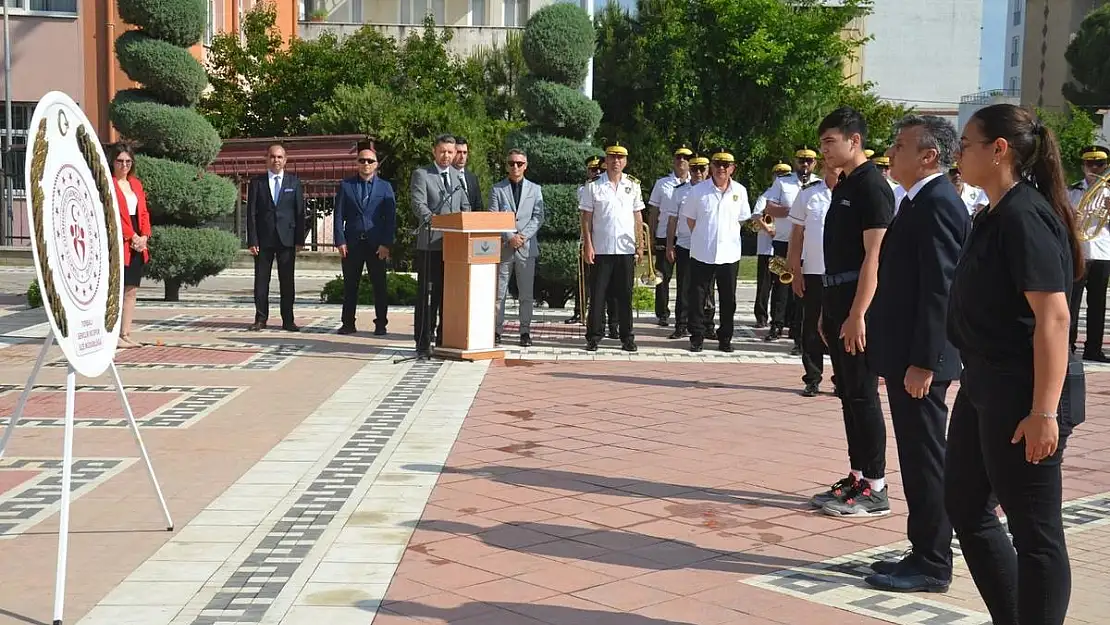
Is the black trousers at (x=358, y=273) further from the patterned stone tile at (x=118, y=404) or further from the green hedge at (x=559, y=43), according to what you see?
the patterned stone tile at (x=118, y=404)

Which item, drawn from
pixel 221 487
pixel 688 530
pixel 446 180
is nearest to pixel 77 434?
pixel 221 487

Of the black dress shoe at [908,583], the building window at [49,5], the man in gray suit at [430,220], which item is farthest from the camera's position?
the building window at [49,5]

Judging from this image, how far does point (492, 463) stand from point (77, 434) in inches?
105

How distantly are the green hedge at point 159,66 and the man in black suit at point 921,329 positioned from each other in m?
13.2

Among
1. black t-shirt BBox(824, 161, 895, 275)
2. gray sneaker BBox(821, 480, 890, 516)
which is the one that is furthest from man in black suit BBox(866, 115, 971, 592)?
gray sneaker BBox(821, 480, 890, 516)

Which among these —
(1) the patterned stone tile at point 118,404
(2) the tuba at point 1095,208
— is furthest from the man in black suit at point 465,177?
(2) the tuba at point 1095,208

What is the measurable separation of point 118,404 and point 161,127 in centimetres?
811

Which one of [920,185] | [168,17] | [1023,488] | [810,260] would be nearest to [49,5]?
[168,17]

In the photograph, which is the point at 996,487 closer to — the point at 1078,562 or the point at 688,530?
the point at 1078,562

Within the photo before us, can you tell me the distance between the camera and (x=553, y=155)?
15422 millimetres

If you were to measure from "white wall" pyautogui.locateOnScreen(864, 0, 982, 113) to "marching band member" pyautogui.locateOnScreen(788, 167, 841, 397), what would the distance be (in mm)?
62645

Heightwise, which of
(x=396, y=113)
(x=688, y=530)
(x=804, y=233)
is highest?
(x=396, y=113)

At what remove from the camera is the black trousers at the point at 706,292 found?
13215mm

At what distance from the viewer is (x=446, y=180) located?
41.8 feet
